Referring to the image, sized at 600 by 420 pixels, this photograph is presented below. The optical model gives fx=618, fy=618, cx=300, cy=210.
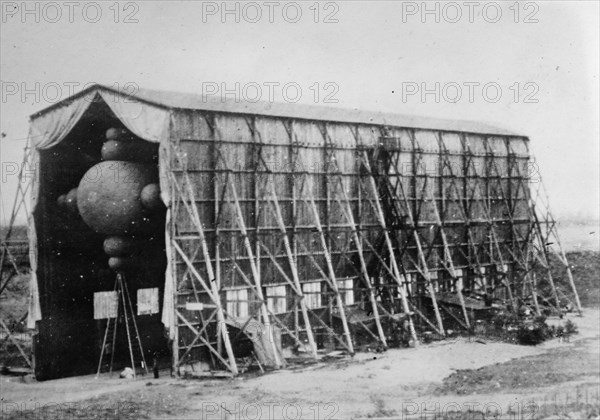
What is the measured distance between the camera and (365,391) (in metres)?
15.0

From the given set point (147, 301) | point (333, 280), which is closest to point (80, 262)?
point (147, 301)

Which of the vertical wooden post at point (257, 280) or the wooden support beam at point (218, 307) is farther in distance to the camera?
the vertical wooden post at point (257, 280)

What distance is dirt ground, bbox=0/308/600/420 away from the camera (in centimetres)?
1338

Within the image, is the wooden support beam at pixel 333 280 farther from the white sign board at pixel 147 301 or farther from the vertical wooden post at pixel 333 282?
the white sign board at pixel 147 301

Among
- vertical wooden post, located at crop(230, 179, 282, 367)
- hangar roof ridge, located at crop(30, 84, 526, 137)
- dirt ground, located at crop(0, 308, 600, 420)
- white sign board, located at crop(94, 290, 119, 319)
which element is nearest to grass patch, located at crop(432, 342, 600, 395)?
dirt ground, located at crop(0, 308, 600, 420)

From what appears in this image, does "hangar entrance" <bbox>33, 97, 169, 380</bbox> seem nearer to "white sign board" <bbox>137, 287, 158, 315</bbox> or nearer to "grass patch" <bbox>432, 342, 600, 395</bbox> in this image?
"white sign board" <bbox>137, 287, 158, 315</bbox>

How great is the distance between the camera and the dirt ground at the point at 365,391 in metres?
13.4

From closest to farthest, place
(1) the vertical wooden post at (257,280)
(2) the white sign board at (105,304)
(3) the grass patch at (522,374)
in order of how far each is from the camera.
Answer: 1. (3) the grass patch at (522,374)
2. (1) the vertical wooden post at (257,280)
3. (2) the white sign board at (105,304)

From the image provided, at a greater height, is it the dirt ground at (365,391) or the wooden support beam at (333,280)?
the wooden support beam at (333,280)

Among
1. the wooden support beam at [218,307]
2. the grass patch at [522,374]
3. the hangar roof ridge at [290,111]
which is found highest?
the hangar roof ridge at [290,111]

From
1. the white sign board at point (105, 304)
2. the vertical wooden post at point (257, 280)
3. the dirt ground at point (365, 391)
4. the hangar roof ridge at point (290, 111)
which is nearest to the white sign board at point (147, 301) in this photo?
the white sign board at point (105, 304)

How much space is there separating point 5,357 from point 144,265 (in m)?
5.48

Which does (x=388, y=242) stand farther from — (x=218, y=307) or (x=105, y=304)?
(x=105, y=304)

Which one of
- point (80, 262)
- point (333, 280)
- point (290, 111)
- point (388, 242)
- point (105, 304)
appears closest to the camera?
point (333, 280)
